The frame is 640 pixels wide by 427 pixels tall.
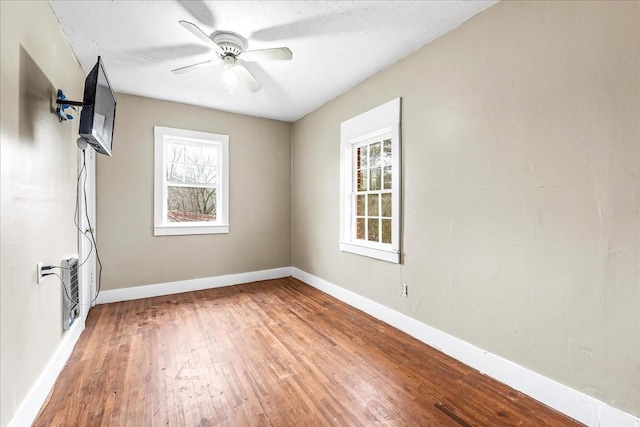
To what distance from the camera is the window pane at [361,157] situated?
3.64 m

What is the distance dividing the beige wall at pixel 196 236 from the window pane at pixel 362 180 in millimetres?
1724

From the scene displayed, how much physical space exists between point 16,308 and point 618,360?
128 inches

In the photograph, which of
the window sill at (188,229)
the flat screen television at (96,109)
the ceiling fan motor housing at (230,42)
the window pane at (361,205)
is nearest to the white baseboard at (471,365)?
the window sill at (188,229)

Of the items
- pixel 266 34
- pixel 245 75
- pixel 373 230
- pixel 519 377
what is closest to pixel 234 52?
pixel 245 75

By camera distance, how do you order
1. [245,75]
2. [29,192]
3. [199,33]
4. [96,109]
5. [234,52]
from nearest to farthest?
[29,192] < [96,109] < [199,33] < [234,52] < [245,75]

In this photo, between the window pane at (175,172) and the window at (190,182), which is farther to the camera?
the window pane at (175,172)

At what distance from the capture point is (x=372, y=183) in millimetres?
3508

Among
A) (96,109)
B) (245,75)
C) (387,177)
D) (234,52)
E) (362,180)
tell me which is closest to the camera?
(96,109)

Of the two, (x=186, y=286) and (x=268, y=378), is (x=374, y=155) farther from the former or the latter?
(x=186, y=286)

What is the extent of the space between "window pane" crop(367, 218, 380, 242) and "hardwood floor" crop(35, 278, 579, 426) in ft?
2.88

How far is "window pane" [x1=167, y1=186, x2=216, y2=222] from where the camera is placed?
427cm

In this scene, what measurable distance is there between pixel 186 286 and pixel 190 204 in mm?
1186

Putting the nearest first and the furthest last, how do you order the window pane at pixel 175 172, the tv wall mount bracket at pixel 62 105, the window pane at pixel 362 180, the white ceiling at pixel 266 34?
1. the tv wall mount bracket at pixel 62 105
2. the white ceiling at pixel 266 34
3. the window pane at pixel 362 180
4. the window pane at pixel 175 172

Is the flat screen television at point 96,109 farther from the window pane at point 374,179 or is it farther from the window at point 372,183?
the window pane at point 374,179
